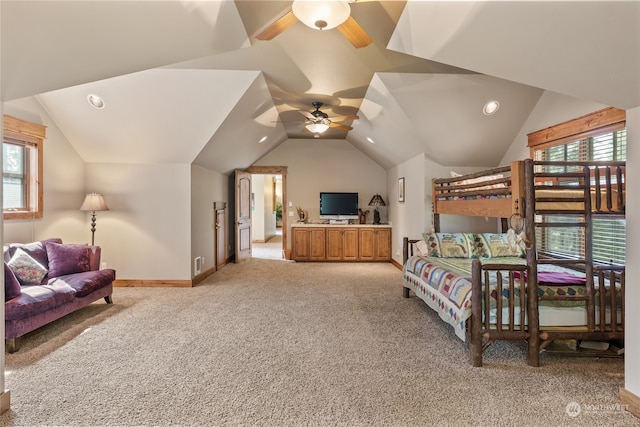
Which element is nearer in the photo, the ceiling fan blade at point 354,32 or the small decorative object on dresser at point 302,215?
the ceiling fan blade at point 354,32

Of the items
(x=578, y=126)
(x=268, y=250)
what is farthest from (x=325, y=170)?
(x=578, y=126)

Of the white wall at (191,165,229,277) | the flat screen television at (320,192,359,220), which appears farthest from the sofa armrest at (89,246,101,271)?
the flat screen television at (320,192,359,220)

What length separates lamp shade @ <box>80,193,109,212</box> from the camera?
476 centimetres

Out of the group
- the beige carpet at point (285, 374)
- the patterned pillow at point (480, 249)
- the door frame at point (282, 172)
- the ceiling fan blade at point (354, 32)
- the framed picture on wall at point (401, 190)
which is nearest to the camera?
the beige carpet at point (285, 374)

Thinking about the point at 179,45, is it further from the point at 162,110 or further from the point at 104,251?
the point at 104,251

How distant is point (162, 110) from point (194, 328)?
2.78 metres

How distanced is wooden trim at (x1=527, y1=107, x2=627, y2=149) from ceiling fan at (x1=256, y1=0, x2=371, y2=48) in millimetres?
2557

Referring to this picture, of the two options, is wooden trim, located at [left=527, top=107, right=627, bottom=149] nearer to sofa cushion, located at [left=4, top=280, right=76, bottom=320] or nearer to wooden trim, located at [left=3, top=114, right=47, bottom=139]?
sofa cushion, located at [left=4, top=280, right=76, bottom=320]

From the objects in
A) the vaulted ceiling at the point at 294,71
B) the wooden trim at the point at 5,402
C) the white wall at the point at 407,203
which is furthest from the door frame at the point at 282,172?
the wooden trim at the point at 5,402

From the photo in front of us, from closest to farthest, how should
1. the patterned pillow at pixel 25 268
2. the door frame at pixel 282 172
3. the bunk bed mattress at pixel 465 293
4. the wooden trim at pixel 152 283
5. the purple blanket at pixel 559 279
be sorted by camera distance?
the bunk bed mattress at pixel 465 293 → the purple blanket at pixel 559 279 → the patterned pillow at pixel 25 268 → the wooden trim at pixel 152 283 → the door frame at pixel 282 172

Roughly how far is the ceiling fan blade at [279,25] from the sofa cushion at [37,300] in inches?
124

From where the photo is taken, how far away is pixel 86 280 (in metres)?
3.75

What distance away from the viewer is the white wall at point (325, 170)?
7.84 metres

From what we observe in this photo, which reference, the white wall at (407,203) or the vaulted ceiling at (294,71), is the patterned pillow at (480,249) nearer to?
the white wall at (407,203)
